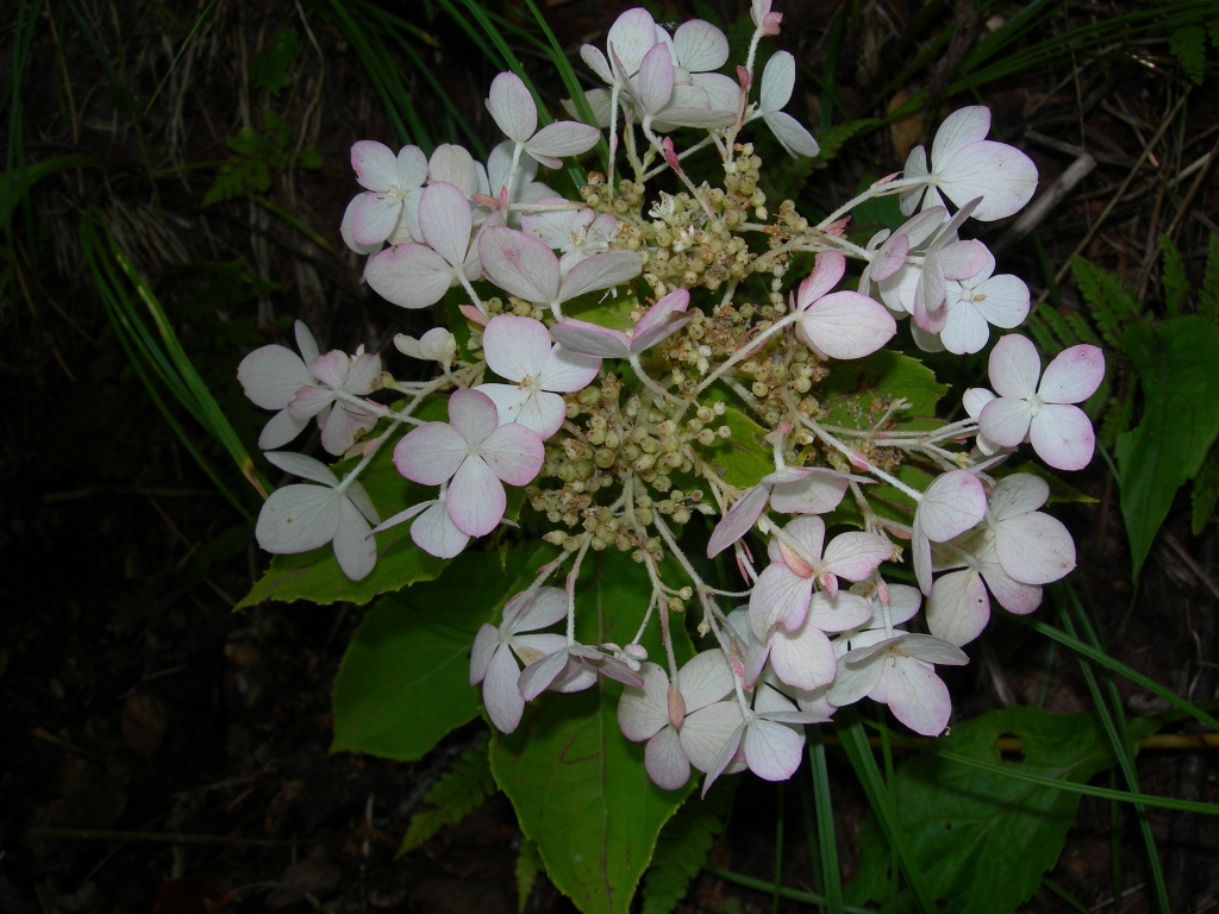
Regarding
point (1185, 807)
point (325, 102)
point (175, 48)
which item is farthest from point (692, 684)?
point (175, 48)

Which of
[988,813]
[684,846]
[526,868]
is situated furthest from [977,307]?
[526,868]

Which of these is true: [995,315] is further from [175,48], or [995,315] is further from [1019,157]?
[175,48]

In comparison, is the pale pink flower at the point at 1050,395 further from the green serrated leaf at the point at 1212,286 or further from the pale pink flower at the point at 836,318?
the green serrated leaf at the point at 1212,286

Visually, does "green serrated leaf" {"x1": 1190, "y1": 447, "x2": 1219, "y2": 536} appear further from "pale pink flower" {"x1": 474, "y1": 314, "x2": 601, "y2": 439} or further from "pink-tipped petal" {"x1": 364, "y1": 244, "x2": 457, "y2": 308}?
"pink-tipped petal" {"x1": 364, "y1": 244, "x2": 457, "y2": 308}

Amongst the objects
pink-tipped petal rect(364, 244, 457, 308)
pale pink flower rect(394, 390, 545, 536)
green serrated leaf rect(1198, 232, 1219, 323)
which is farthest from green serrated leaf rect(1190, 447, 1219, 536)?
pink-tipped petal rect(364, 244, 457, 308)

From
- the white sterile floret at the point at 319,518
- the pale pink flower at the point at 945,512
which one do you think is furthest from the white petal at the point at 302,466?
the pale pink flower at the point at 945,512

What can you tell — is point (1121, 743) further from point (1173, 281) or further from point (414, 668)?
point (414, 668)
